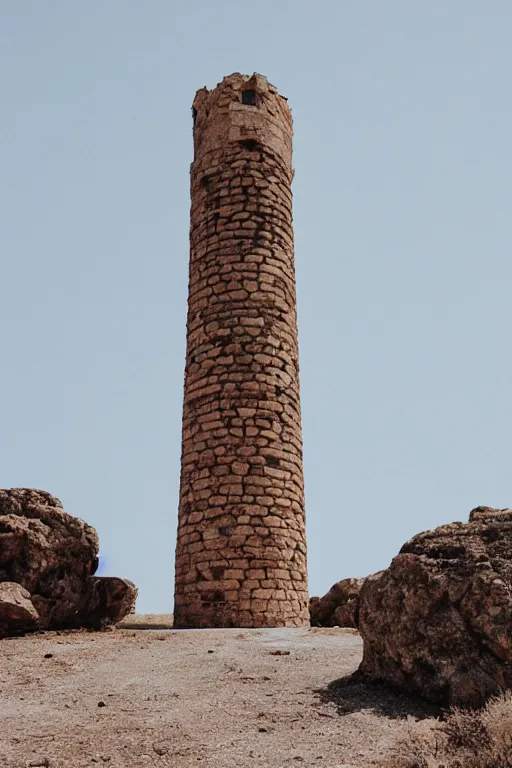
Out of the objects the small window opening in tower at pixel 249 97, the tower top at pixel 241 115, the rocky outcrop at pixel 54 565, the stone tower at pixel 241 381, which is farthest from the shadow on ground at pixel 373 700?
the small window opening in tower at pixel 249 97

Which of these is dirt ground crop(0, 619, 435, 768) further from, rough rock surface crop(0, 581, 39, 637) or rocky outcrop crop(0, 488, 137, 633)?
rocky outcrop crop(0, 488, 137, 633)

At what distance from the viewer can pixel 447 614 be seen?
499cm

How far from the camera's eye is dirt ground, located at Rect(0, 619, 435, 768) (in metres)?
4.14

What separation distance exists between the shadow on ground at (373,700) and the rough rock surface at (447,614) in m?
0.07

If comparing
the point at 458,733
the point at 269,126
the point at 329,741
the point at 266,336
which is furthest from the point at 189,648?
the point at 269,126

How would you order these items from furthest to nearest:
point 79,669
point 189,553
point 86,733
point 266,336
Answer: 1. point 266,336
2. point 189,553
3. point 79,669
4. point 86,733

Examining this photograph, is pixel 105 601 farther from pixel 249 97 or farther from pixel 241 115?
pixel 249 97

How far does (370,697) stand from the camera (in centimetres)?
516

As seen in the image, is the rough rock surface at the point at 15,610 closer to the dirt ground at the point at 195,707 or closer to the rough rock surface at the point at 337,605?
the dirt ground at the point at 195,707

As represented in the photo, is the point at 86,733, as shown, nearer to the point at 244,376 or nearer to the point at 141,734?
the point at 141,734

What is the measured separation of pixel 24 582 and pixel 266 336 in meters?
5.16

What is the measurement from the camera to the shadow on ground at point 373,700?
4809 mm

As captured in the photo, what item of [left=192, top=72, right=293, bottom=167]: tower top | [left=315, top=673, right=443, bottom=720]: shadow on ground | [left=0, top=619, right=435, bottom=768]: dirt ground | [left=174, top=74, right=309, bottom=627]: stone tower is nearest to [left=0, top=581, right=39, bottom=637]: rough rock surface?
[left=0, top=619, right=435, bottom=768]: dirt ground

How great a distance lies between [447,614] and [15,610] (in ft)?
16.7
